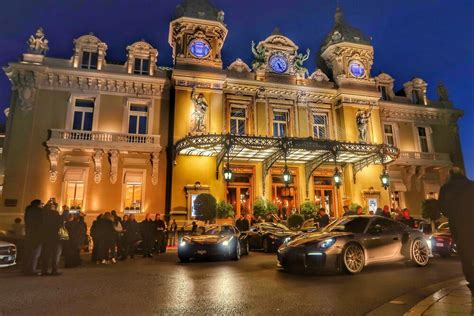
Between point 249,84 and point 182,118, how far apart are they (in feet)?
19.2

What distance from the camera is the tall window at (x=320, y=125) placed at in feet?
81.7

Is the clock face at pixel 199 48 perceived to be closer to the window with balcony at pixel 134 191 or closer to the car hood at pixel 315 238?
the window with balcony at pixel 134 191

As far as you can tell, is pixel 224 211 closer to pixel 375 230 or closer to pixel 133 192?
pixel 133 192

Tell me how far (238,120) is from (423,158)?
1526cm

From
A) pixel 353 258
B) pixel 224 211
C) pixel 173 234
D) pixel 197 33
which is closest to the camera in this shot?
pixel 353 258

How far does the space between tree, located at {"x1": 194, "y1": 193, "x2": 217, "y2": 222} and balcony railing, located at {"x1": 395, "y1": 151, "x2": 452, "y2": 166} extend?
15.3 metres

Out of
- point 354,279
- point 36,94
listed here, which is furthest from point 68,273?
point 36,94

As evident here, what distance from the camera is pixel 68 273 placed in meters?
8.57

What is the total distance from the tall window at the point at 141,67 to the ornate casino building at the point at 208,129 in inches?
4.5

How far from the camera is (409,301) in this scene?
197 inches

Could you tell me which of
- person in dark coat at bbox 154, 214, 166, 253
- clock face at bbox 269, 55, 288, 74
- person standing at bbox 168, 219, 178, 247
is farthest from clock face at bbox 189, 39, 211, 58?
person in dark coat at bbox 154, 214, 166, 253

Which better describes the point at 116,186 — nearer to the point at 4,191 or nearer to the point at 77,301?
the point at 4,191

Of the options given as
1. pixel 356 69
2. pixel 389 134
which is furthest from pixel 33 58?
pixel 389 134

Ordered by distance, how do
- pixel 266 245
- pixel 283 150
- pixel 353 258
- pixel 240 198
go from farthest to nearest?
1. pixel 240 198
2. pixel 283 150
3. pixel 266 245
4. pixel 353 258
